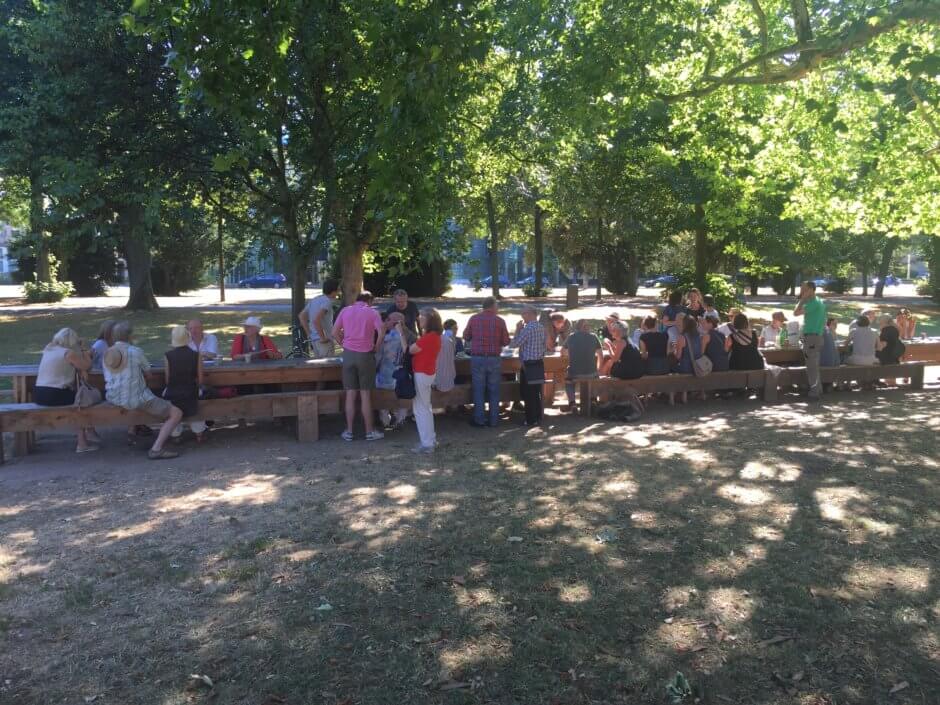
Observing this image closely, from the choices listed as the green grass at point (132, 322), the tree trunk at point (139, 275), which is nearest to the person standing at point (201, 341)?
the green grass at point (132, 322)

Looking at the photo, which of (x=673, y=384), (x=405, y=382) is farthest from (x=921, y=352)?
(x=405, y=382)

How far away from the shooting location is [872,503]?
20.4 feet

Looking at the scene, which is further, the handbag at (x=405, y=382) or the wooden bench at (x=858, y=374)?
the wooden bench at (x=858, y=374)

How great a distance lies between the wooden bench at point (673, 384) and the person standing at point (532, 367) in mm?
799

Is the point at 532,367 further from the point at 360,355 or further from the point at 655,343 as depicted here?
the point at 360,355

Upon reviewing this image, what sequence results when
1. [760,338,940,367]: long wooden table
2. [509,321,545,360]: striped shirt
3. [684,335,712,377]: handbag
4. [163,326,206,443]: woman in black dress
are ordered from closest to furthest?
[163,326,206,443]: woman in black dress → [509,321,545,360]: striped shirt → [684,335,712,377]: handbag → [760,338,940,367]: long wooden table

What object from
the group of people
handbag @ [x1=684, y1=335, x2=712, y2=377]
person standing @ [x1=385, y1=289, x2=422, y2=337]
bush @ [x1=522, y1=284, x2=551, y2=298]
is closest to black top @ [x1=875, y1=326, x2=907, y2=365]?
the group of people

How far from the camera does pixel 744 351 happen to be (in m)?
11.2

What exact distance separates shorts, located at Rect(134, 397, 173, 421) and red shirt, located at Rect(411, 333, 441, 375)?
2530 mm

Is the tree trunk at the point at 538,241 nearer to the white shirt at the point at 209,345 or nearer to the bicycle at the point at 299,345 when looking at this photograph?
the bicycle at the point at 299,345

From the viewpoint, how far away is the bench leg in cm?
871

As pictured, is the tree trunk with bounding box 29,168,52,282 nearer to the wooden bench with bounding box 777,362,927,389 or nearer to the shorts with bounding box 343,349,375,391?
the shorts with bounding box 343,349,375,391

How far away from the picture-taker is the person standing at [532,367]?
9.34 metres

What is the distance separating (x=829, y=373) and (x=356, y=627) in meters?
9.52
